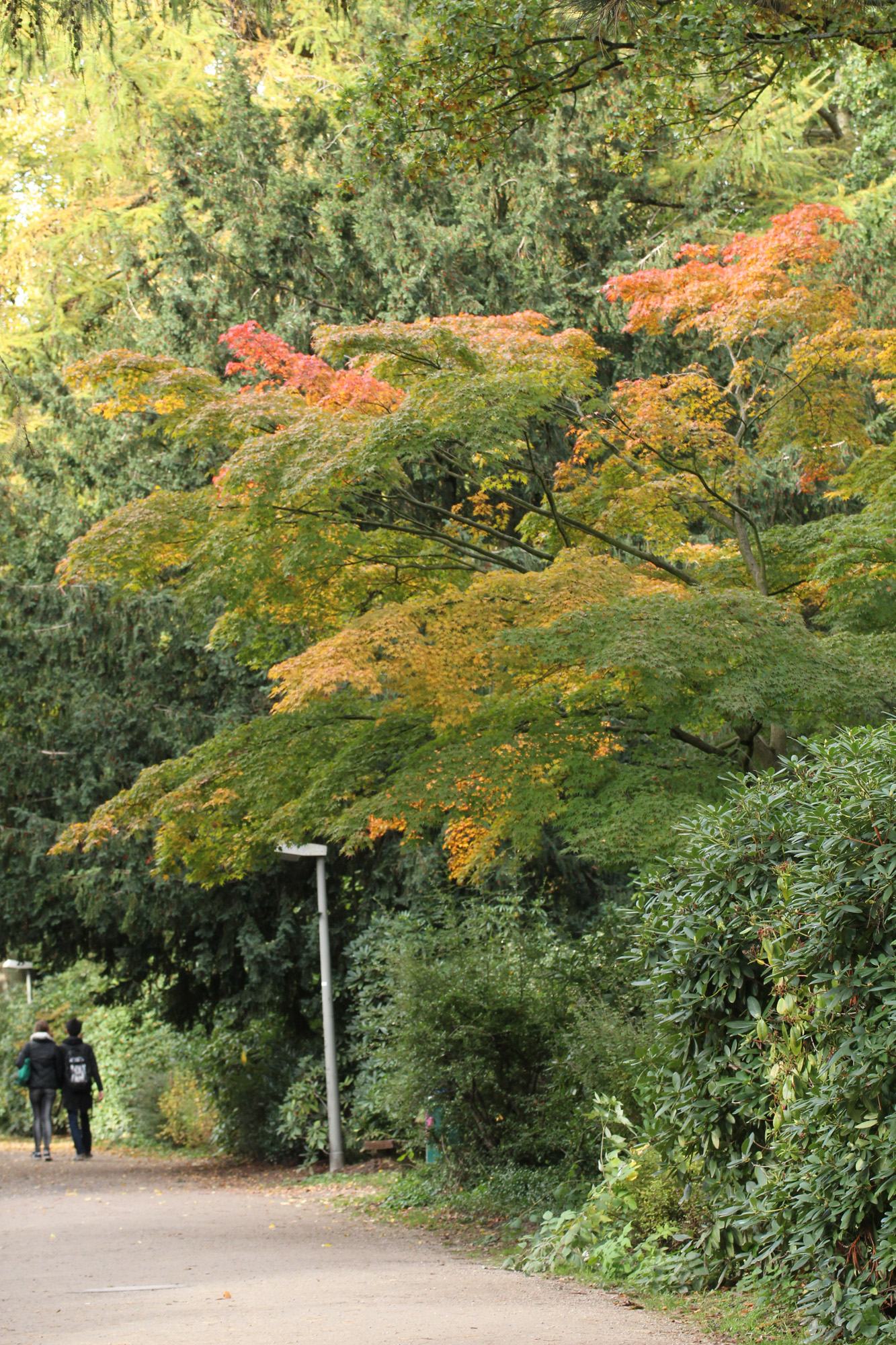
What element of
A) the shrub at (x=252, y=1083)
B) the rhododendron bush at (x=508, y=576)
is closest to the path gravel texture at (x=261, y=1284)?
the rhododendron bush at (x=508, y=576)

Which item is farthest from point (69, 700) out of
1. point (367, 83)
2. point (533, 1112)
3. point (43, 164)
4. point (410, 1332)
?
point (43, 164)

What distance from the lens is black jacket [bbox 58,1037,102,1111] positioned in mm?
15672

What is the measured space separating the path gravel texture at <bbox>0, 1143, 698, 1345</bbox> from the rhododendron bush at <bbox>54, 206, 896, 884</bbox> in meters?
2.75

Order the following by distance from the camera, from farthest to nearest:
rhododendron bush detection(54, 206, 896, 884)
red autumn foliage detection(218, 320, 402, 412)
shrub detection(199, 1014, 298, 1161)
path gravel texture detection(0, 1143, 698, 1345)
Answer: shrub detection(199, 1014, 298, 1161)
red autumn foliage detection(218, 320, 402, 412)
rhododendron bush detection(54, 206, 896, 884)
path gravel texture detection(0, 1143, 698, 1345)

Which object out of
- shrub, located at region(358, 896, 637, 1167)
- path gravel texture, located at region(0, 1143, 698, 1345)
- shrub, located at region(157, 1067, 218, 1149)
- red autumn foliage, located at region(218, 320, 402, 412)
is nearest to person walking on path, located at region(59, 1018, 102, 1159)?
shrub, located at region(157, 1067, 218, 1149)

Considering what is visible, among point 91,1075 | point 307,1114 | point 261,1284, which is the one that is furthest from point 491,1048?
point 91,1075

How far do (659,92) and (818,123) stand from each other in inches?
543

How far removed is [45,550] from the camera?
1616 centimetres

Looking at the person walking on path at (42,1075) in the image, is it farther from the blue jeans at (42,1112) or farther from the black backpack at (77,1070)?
the black backpack at (77,1070)

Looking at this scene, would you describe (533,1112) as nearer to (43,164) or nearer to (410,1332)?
(410,1332)

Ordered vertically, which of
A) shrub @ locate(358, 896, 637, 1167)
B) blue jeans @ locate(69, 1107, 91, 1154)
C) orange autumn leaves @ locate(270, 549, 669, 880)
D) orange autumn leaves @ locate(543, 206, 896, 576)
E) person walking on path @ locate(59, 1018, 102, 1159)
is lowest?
blue jeans @ locate(69, 1107, 91, 1154)

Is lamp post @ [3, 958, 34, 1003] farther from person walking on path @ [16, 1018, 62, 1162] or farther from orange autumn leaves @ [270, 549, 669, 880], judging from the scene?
orange autumn leaves @ [270, 549, 669, 880]

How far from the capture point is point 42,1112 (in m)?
16.1

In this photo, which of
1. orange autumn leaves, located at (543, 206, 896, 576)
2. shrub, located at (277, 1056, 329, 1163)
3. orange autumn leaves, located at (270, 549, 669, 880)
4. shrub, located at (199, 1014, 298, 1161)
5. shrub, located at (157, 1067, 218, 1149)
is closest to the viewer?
orange autumn leaves, located at (270, 549, 669, 880)
